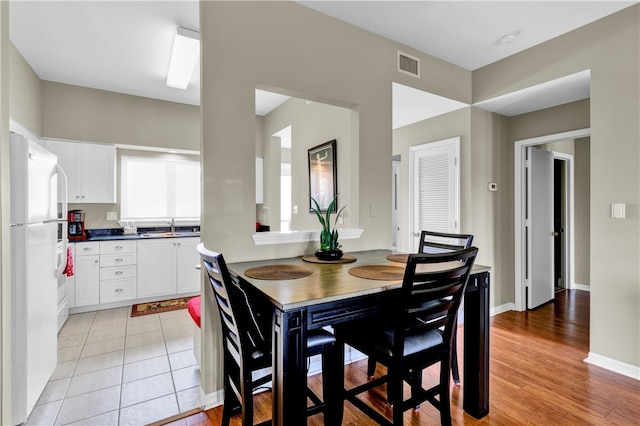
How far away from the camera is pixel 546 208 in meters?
4.08

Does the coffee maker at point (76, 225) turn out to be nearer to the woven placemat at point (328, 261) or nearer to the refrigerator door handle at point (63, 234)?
the refrigerator door handle at point (63, 234)

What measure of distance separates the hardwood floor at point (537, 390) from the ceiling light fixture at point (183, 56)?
2898mm

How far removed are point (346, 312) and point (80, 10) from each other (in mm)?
3130

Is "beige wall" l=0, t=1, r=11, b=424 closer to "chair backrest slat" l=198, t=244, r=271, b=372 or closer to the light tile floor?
the light tile floor

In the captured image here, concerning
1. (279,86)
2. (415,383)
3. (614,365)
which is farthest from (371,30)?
(614,365)

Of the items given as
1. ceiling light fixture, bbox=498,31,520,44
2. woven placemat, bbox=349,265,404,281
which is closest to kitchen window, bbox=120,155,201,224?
woven placemat, bbox=349,265,404,281

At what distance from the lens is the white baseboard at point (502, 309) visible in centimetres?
369

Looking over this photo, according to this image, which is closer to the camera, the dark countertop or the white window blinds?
the white window blinds

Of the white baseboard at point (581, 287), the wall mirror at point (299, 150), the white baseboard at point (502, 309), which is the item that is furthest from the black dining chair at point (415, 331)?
the white baseboard at point (581, 287)

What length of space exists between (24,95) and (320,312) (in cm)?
397

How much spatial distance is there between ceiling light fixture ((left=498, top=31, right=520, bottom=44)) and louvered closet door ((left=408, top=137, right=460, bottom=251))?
1037 millimetres

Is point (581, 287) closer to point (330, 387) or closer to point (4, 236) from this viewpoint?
point (330, 387)

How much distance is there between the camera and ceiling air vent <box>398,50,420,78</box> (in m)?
2.94

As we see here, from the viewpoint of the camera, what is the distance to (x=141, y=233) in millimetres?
4547
